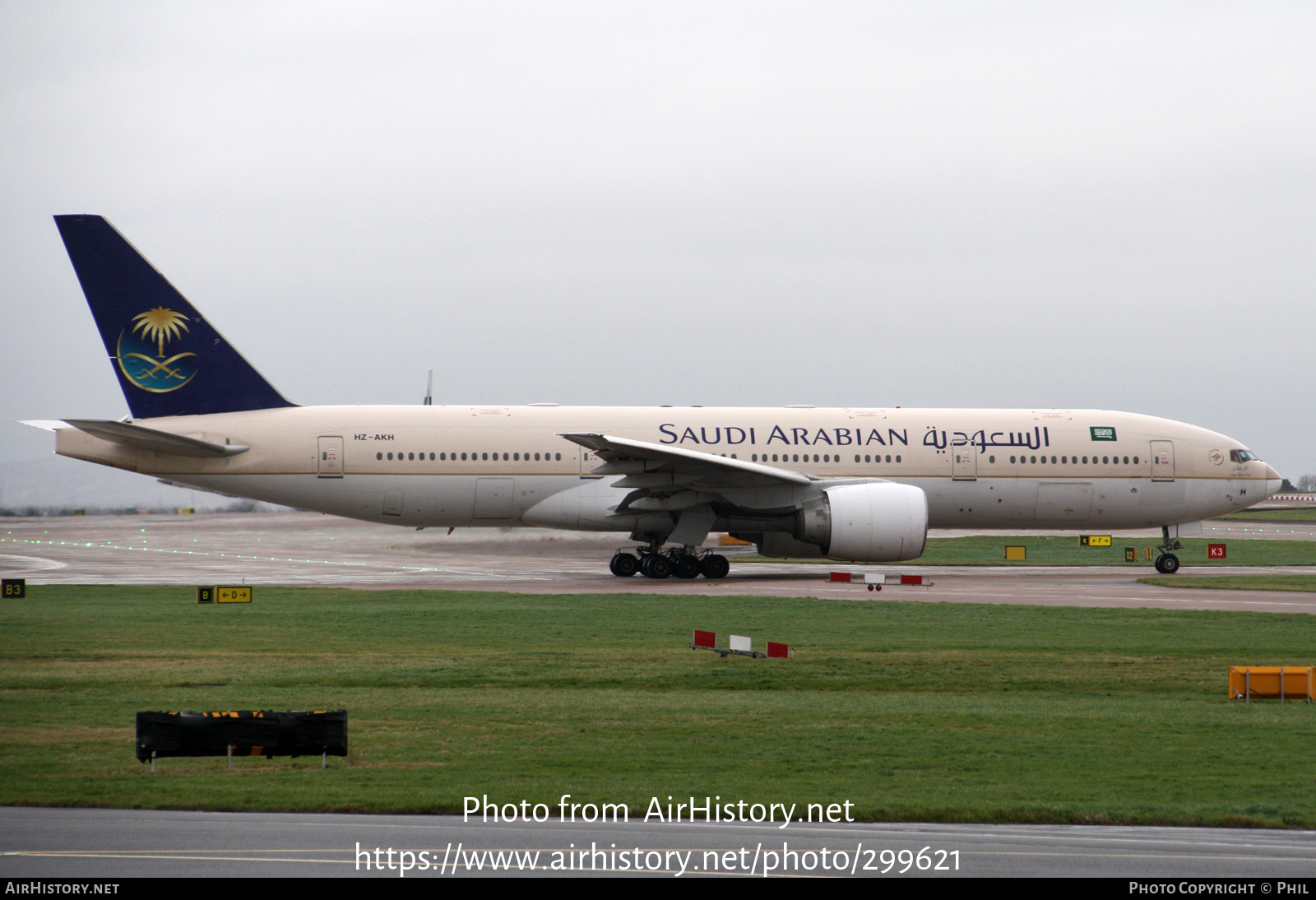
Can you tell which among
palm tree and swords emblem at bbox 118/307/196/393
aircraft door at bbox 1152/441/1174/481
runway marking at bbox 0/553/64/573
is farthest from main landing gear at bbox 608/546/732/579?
runway marking at bbox 0/553/64/573

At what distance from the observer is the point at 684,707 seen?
11.8 meters

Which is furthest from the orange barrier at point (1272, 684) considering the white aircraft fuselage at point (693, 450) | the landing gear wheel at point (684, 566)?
the landing gear wheel at point (684, 566)

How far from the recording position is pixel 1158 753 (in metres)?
9.68

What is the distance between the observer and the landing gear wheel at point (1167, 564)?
30.0m

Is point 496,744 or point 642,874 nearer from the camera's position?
point 642,874

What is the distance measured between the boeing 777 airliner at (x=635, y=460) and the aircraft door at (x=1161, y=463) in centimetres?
4

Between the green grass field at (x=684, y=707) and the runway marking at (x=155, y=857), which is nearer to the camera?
the runway marking at (x=155, y=857)

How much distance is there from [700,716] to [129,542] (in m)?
39.1

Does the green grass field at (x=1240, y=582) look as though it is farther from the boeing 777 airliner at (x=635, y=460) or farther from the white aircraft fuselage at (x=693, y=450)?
the white aircraft fuselage at (x=693, y=450)

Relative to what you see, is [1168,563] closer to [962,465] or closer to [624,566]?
[962,465]

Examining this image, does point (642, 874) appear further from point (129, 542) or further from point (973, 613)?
point (129, 542)

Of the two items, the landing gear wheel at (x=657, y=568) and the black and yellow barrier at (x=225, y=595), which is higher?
the landing gear wheel at (x=657, y=568)

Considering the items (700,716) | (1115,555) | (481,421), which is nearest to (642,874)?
(700,716)

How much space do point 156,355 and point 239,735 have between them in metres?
21.1
